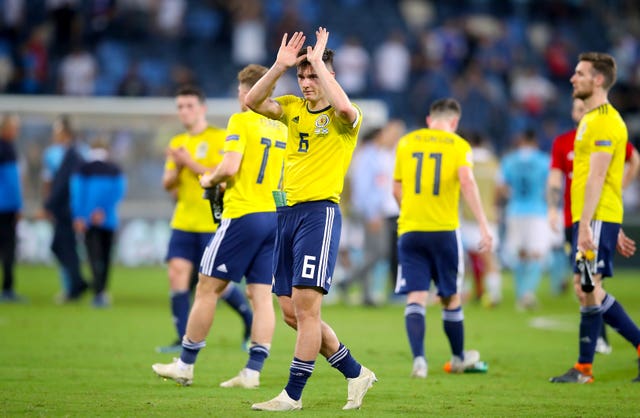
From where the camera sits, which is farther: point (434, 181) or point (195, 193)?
point (195, 193)

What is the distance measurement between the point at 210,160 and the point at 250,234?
83.7 inches

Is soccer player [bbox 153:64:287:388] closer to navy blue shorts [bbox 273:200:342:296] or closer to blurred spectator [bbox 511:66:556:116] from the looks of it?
navy blue shorts [bbox 273:200:342:296]

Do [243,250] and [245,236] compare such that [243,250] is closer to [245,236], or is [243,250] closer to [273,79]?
[245,236]

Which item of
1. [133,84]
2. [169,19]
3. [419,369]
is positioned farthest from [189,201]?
[169,19]

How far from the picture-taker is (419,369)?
10203mm

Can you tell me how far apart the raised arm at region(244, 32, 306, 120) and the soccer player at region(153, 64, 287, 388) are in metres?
1.42

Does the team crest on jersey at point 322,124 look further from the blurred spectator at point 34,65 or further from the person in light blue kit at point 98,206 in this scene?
the blurred spectator at point 34,65

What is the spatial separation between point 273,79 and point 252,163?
198cm

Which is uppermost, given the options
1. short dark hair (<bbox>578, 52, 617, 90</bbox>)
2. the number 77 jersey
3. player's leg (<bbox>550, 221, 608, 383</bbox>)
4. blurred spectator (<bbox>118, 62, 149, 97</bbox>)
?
blurred spectator (<bbox>118, 62, 149, 97</bbox>)

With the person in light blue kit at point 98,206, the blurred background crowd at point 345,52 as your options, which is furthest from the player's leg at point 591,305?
the blurred background crowd at point 345,52

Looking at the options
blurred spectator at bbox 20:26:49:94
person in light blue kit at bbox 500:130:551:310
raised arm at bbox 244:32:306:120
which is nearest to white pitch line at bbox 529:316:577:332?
person in light blue kit at bbox 500:130:551:310

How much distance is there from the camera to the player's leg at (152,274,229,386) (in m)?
9.30

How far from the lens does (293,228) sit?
26.7 feet

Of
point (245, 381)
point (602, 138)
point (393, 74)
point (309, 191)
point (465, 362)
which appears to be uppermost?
point (393, 74)
